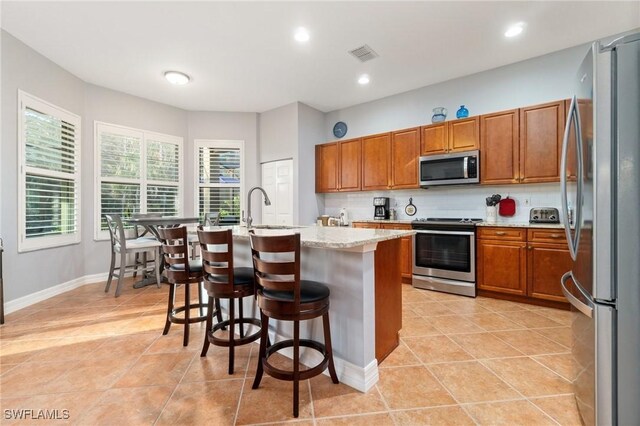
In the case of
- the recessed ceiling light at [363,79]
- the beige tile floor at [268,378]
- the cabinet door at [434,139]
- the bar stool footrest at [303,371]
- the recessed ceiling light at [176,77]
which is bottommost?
the beige tile floor at [268,378]

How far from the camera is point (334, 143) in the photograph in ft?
17.1

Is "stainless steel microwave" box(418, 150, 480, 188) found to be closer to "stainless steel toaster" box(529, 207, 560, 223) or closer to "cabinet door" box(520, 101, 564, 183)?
"cabinet door" box(520, 101, 564, 183)

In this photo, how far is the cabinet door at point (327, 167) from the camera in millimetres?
5219

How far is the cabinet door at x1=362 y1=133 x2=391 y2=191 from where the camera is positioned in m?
4.58

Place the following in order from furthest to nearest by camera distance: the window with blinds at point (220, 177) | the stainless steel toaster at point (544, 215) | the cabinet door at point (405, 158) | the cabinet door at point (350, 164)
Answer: the window with blinds at point (220, 177)
the cabinet door at point (350, 164)
the cabinet door at point (405, 158)
the stainless steel toaster at point (544, 215)

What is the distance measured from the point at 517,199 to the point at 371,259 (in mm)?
3023

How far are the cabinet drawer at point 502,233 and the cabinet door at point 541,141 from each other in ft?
2.20

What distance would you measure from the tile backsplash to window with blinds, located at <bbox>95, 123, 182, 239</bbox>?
10.0 ft

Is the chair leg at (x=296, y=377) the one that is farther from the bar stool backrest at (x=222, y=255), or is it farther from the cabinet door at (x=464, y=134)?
the cabinet door at (x=464, y=134)

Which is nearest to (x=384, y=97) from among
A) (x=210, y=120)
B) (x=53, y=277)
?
(x=210, y=120)

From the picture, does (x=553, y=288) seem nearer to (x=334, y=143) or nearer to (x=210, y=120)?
(x=334, y=143)

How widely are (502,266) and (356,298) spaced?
2.53 m

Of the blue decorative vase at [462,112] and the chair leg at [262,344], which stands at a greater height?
the blue decorative vase at [462,112]

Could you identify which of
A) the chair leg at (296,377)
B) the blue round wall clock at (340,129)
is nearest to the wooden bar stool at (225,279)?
the chair leg at (296,377)
